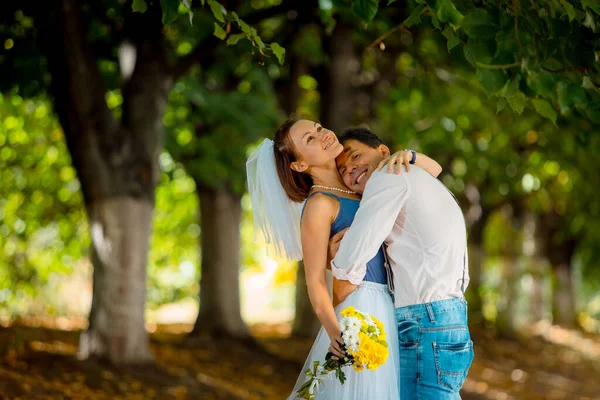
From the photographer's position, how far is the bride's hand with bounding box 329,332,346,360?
12.1 feet

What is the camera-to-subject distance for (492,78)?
3844 mm

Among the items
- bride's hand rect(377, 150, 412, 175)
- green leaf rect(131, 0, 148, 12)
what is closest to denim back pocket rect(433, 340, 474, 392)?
bride's hand rect(377, 150, 412, 175)

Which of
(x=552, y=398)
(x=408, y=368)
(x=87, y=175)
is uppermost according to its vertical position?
(x=87, y=175)

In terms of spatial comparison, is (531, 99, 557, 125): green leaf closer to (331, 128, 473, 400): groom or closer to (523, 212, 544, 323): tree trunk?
(331, 128, 473, 400): groom

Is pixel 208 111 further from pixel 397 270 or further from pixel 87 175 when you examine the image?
pixel 397 270

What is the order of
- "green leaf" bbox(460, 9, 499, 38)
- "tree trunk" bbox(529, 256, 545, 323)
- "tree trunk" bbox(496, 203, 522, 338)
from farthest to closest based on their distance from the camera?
1. "tree trunk" bbox(529, 256, 545, 323)
2. "tree trunk" bbox(496, 203, 522, 338)
3. "green leaf" bbox(460, 9, 499, 38)

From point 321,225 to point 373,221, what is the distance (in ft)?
1.11

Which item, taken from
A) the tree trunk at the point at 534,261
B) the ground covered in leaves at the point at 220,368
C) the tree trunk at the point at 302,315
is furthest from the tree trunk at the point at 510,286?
the tree trunk at the point at 302,315

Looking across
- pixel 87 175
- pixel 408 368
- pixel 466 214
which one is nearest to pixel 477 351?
pixel 466 214

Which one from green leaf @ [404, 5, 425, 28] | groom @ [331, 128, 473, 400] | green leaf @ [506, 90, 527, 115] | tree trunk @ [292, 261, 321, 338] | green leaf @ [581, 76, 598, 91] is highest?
green leaf @ [404, 5, 425, 28]

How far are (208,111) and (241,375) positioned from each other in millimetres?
3727

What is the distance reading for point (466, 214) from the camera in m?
18.2

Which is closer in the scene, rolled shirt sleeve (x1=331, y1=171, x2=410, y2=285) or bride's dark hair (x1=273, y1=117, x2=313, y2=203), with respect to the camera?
rolled shirt sleeve (x1=331, y1=171, x2=410, y2=285)

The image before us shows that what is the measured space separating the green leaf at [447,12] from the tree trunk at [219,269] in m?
9.59
